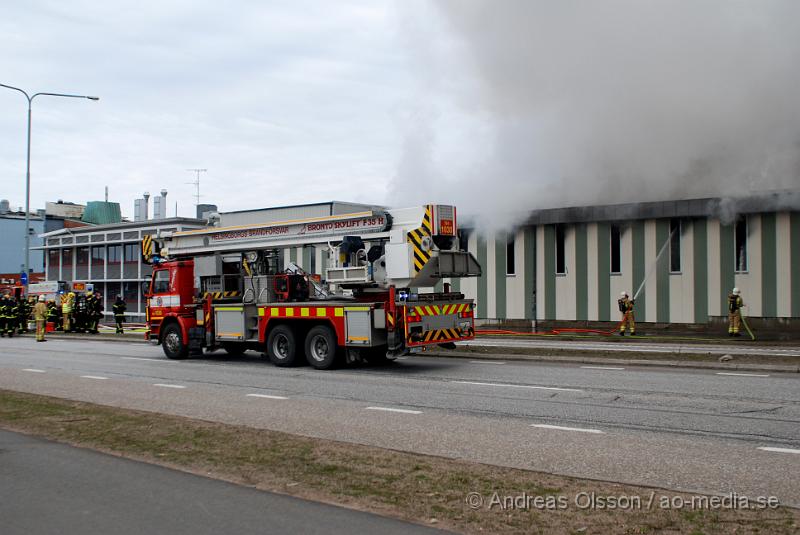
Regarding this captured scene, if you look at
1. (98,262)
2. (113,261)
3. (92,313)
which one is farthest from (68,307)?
(98,262)

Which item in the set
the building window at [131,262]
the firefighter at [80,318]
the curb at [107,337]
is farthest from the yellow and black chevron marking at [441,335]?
the building window at [131,262]

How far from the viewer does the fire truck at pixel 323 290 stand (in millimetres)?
14414

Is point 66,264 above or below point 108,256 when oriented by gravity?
below

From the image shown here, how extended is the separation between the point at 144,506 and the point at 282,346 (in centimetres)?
1065

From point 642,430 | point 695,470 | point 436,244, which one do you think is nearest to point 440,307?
point 436,244

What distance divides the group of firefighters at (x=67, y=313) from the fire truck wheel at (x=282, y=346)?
1669cm

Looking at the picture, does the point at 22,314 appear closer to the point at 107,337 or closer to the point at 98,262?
the point at 107,337

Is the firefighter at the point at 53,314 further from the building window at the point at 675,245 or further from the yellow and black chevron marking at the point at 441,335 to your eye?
the building window at the point at 675,245

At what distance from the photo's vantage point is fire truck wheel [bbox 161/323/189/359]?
18250 millimetres

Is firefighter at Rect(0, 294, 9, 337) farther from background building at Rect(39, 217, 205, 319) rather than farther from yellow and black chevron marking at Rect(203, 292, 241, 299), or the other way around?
yellow and black chevron marking at Rect(203, 292, 241, 299)

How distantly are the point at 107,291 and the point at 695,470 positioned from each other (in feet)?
168

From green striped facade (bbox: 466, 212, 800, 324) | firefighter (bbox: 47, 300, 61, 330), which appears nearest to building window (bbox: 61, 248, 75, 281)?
firefighter (bbox: 47, 300, 61, 330)

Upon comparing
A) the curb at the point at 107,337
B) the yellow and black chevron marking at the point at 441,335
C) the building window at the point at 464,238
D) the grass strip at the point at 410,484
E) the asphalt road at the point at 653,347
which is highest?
the building window at the point at 464,238

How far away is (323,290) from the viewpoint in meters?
15.9
